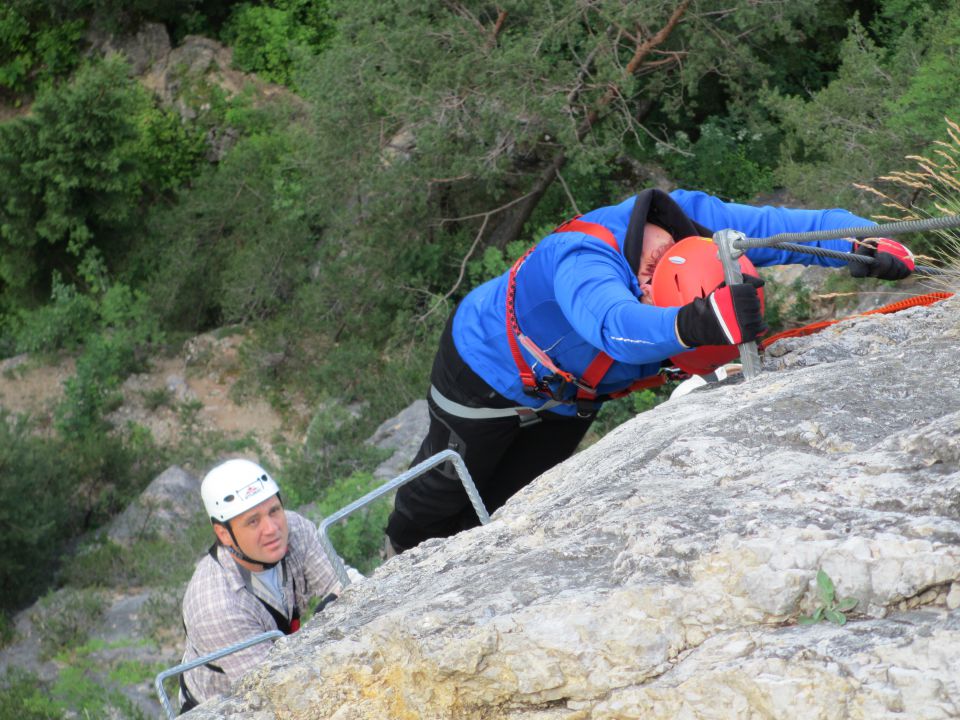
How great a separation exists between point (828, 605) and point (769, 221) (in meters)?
2.00

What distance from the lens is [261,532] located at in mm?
3346

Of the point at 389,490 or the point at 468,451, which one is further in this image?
the point at 468,451

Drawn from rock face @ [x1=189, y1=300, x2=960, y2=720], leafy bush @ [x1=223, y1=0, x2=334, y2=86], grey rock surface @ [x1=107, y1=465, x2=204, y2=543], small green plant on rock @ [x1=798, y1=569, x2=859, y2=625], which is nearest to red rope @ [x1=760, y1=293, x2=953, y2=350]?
rock face @ [x1=189, y1=300, x2=960, y2=720]

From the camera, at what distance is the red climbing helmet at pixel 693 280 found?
2904mm

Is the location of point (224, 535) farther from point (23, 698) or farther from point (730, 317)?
point (23, 698)

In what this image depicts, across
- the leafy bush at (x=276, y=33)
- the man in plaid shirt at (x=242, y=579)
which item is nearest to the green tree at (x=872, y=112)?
the man in plaid shirt at (x=242, y=579)

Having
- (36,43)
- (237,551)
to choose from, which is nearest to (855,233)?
(237,551)

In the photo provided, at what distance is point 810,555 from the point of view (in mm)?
1648

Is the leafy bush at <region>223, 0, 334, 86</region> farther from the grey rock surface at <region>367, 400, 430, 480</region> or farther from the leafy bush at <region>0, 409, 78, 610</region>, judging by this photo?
the grey rock surface at <region>367, 400, 430, 480</region>

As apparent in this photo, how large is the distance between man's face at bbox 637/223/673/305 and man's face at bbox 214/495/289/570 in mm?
1365

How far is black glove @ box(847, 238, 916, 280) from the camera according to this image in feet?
10.1

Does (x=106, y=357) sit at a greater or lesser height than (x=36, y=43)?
lesser

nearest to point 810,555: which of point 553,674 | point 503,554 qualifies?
point 553,674

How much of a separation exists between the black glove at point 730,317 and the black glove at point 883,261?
68cm
